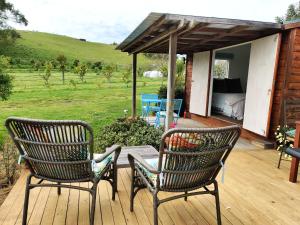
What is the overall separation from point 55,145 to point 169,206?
130 centimetres

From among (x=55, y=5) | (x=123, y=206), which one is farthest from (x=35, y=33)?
(x=123, y=206)

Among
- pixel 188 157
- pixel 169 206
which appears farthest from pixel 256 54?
pixel 188 157

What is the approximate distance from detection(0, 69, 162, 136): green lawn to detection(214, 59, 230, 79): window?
366 centimetres

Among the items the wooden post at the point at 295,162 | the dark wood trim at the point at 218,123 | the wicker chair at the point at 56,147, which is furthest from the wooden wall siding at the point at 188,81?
the wicker chair at the point at 56,147

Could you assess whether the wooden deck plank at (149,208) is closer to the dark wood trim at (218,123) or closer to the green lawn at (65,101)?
the dark wood trim at (218,123)

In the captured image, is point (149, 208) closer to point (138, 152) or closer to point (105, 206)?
point (105, 206)

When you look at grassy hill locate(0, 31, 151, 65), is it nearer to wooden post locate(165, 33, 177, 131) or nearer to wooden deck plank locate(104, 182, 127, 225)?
wooden post locate(165, 33, 177, 131)

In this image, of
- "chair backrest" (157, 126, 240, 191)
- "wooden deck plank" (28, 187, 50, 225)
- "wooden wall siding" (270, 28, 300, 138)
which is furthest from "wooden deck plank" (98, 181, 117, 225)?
"wooden wall siding" (270, 28, 300, 138)

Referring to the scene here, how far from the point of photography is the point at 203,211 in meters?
2.31

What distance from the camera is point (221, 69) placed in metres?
9.38

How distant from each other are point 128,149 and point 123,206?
866 mm

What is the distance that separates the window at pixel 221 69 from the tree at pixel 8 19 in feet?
21.9

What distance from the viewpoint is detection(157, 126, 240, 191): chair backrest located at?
5.47 ft

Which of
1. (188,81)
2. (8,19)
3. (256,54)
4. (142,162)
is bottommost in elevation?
(142,162)
